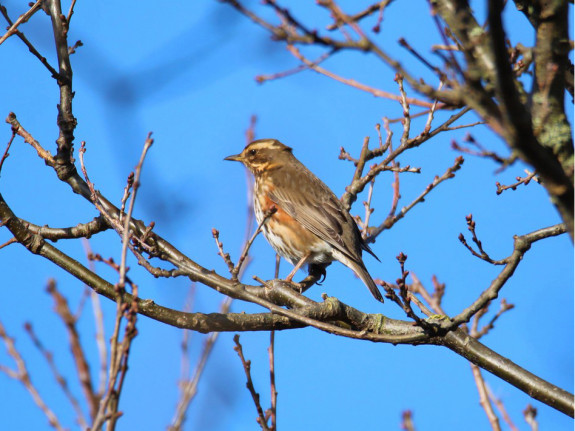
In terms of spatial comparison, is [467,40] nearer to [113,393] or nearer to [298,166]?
[113,393]

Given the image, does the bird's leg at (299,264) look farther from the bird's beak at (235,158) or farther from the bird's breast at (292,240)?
the bird's beak at (235,158)

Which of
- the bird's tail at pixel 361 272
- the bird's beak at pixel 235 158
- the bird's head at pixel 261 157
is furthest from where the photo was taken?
the bird's beak at pixel 235 158

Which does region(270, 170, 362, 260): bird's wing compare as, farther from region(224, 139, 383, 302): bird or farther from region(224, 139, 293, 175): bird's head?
region(224, 139, 293, 175): bird's head

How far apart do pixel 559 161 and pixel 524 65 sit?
9.10 feet

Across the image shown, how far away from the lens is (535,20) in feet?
11.7

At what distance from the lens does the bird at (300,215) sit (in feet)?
25.4

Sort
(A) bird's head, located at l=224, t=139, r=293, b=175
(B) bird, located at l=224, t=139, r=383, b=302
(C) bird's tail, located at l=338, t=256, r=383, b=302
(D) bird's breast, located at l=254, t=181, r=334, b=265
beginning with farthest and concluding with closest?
(A) bird's head, located at l=224, t=139, r=293, b=175, (D) bird's breast, located at l=254, t=181, r=334, b=265, (B) bird, located at l=224, t=139, r=383, b=302, (C) bird's tail, located at l=338, t=256, r=383, b=302

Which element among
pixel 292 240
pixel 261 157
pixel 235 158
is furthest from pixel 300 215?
pixel 235 158

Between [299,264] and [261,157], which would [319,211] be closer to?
[299,264]

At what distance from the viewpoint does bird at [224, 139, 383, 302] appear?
7730 millimetres

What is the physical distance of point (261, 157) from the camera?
9414 mm

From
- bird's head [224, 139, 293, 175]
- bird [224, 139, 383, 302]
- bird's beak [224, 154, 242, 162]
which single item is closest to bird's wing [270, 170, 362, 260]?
bird [224, 139, 383, 302]

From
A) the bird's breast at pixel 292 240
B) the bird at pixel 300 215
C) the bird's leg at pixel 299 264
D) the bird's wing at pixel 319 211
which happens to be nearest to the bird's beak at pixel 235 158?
the bird at pixel 300 215

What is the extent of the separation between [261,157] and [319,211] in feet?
4.97
